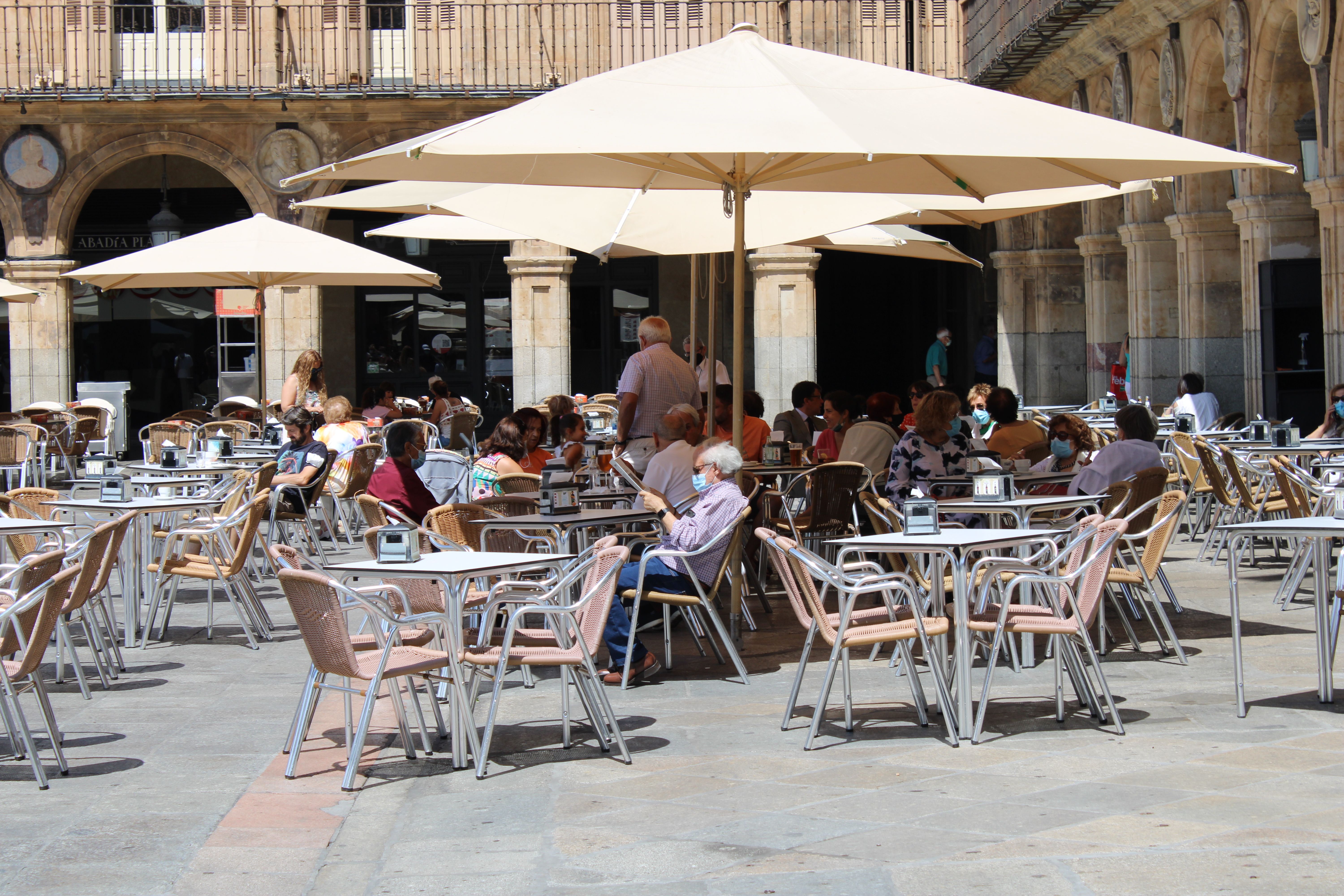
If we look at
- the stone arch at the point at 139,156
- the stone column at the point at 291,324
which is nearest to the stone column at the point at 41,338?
the stone arch at the point at 139,156

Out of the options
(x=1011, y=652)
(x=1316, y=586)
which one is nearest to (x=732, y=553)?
(x=1011, y=652)

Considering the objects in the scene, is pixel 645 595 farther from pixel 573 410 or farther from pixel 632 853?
pixel 573 410

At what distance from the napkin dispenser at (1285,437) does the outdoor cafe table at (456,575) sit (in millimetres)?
6297

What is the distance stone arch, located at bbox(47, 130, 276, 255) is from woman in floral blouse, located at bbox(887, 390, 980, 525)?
14780 mm

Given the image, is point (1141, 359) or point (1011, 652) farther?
point (1141, 359)

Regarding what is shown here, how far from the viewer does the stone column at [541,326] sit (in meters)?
21.1

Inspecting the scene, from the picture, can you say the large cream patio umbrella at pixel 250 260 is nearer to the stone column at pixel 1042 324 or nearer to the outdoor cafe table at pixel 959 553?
the outdoor cafe table at pixel 959 553

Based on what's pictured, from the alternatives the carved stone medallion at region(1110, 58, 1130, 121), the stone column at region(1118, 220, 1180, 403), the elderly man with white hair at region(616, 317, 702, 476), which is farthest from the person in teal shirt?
the elderly man with white hair at region(616, 317, 702, 476)

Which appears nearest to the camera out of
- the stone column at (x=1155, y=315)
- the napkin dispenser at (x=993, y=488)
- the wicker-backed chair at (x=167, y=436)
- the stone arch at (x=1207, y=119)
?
the napkin dispenser at (x=993, y=488)

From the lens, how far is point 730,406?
9.91 metres

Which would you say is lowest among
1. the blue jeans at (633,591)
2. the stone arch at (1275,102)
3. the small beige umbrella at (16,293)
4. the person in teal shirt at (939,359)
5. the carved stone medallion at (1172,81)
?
the blue jeans at (633,591)

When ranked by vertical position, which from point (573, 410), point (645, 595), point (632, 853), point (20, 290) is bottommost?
point (632, 853)

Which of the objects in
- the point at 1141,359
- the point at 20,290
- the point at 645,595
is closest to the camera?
the point at 645,595

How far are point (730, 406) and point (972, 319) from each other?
1543cm
